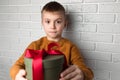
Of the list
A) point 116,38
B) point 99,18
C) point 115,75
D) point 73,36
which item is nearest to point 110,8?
point 99,18

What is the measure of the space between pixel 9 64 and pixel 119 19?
3.07 feet

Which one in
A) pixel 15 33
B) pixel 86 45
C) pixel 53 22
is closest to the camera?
pixel 53 22

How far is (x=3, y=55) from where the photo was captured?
1.60m

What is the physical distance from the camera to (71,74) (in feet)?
2.49

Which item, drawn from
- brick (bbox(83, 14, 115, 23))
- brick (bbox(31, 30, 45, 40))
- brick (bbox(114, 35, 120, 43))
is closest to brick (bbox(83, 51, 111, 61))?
brick (bbox(114, 35, 120, 43))

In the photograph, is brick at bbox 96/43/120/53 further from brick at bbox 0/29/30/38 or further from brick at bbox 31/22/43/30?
brick at bbox 0/29/30/38

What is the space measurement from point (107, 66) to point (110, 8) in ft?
1.23

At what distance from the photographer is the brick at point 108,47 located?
1.23 m

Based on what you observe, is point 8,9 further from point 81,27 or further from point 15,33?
point 81,27

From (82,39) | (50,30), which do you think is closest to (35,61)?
(50,30)

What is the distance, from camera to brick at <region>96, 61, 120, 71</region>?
4.10 ft

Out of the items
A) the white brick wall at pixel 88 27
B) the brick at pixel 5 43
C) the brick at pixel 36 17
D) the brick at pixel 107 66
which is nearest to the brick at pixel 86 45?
the white brick wall at pixel 88 27

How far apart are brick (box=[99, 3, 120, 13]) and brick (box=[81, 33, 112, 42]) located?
152 mm

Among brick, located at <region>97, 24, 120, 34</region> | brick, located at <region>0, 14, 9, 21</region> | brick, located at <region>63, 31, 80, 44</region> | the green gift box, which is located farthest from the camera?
brick, located at <region>0, 14, 9, 21</region>
